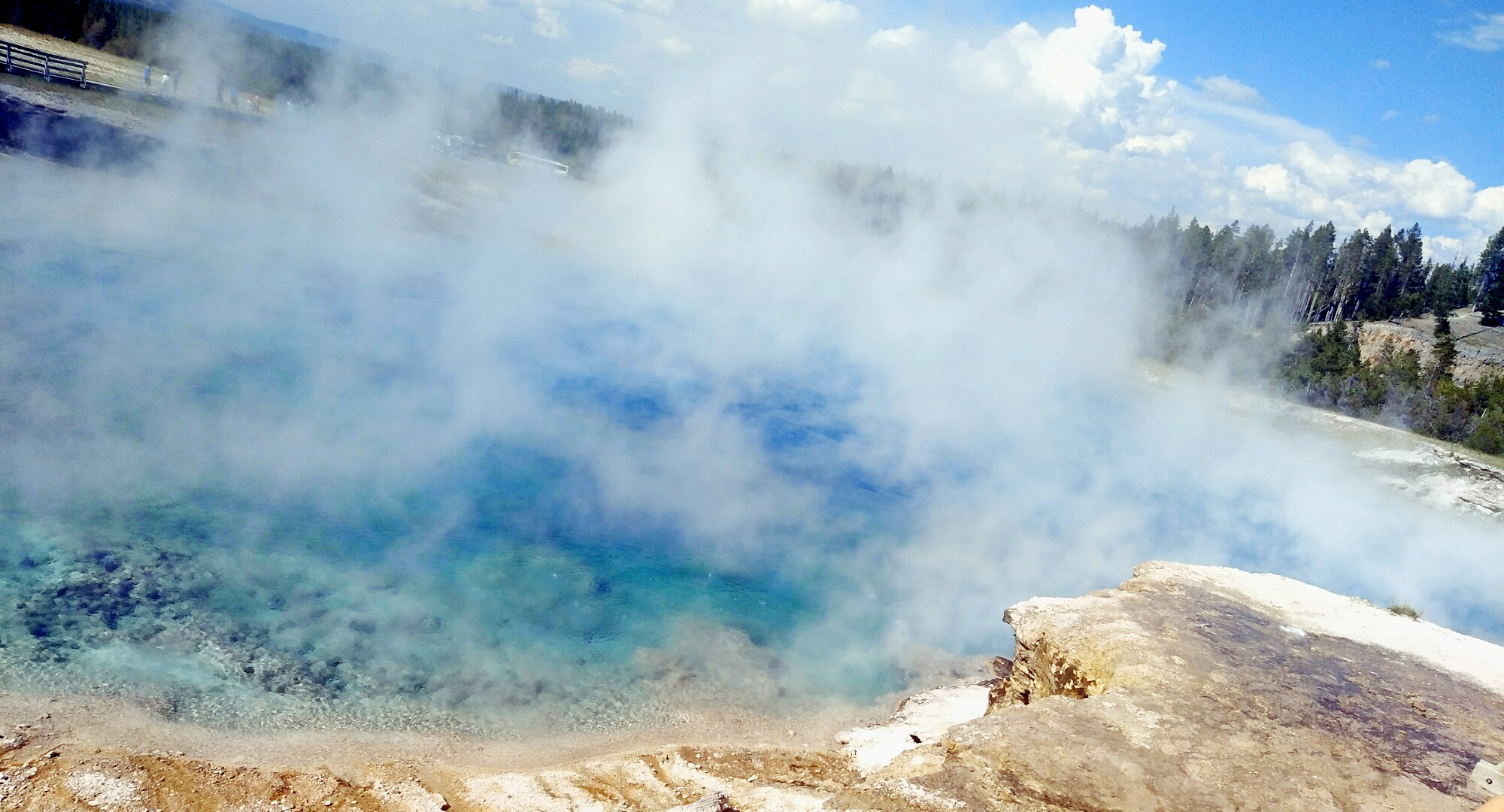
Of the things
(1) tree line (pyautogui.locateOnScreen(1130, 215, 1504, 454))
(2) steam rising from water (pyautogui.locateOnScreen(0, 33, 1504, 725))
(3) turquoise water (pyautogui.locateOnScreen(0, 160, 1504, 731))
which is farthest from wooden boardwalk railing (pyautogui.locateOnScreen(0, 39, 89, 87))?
(1) tree line (pyautogui.locateOnScreen(1130, 215, 1504, 454))

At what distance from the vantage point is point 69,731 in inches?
217

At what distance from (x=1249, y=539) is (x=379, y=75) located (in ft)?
108

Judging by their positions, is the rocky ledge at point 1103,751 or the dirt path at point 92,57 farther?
the dirt path at point 92,57

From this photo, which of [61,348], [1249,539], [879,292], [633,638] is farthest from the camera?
[879,292]

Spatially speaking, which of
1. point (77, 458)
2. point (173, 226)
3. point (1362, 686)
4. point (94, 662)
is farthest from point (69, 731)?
point (173, 226)

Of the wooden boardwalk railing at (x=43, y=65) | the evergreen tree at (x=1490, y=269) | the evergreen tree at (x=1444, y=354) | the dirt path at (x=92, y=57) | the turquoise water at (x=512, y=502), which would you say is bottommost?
the turquoise water at (x=512, y=502)

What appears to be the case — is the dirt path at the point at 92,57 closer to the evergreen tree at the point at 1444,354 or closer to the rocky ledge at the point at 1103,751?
the rocky ledge at the point at 1103,751

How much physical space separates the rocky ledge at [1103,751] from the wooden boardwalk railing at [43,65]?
21065mm

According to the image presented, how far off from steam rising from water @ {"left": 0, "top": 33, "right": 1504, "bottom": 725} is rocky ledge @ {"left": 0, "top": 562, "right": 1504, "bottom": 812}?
0.92 metres

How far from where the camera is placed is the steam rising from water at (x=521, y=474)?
7.54m

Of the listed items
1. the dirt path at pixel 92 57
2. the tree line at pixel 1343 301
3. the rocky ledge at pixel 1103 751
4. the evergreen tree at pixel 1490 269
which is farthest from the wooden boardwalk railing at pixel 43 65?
the evergreen tree at pixel 1490 269

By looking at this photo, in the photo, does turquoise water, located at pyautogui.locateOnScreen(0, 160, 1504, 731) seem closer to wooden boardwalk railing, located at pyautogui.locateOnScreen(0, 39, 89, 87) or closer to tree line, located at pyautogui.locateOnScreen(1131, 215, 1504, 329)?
wooden boardwalk railing, located at pyautogui.locateOnScreen(0, 39, 89, 87)

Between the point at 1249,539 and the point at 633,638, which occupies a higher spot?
the point at 1249,539

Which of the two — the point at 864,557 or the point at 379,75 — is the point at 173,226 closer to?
the point at 864,557
